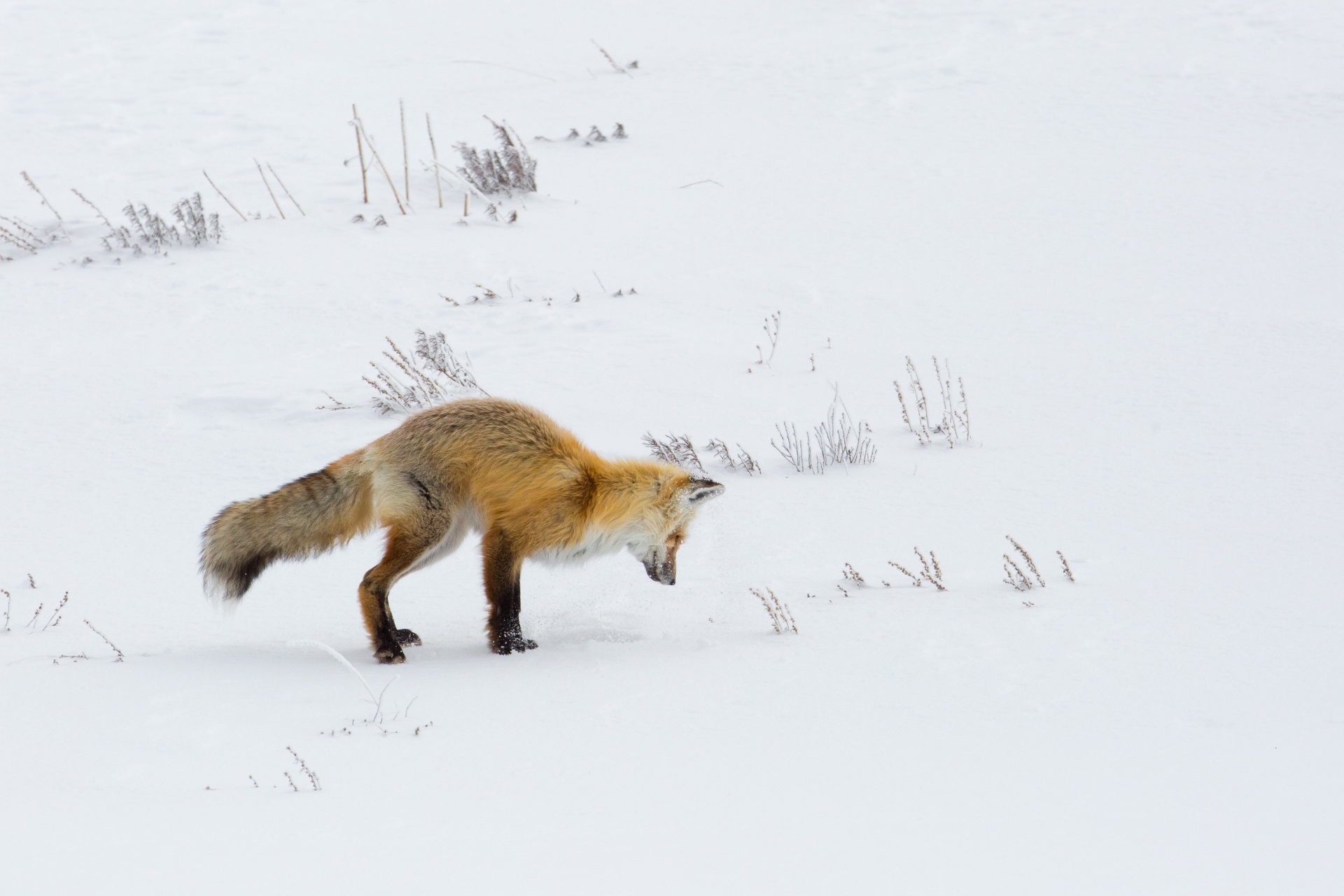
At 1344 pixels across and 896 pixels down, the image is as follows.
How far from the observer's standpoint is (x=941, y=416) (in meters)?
7.57

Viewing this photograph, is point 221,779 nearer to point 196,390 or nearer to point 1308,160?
point 196,390

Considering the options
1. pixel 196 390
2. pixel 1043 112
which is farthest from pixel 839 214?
pixel 196 390

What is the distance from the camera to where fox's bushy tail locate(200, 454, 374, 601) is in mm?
4953

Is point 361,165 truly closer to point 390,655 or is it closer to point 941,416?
point 941,416

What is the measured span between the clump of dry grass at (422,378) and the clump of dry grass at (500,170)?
3355mm

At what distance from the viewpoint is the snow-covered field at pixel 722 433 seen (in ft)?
11.0

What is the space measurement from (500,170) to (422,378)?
4288mm

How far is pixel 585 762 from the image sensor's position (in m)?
3.74

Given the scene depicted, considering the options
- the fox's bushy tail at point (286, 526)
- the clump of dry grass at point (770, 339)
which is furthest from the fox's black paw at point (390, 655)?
the clump of dry grass at point (770, 339)

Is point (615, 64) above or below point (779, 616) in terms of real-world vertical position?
above

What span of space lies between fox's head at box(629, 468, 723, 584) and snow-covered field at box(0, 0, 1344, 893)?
31 centimetres

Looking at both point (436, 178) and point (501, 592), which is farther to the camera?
point (436, 178)

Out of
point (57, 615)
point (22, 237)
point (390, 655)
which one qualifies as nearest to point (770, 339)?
point (390, 655)

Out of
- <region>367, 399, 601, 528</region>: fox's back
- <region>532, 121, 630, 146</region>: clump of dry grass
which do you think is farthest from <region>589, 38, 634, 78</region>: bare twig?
<region>367, 399, 601, 528</region>: fox's back
